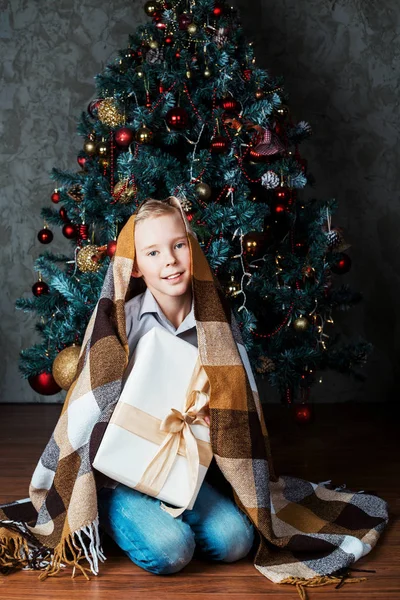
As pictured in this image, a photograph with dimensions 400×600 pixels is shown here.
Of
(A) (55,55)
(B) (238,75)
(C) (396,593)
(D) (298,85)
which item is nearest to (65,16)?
(A) (55,55)

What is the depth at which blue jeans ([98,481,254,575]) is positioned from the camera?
6.29 ft

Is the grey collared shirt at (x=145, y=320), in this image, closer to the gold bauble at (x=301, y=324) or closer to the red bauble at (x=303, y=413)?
the gold bauble at (x=301, y=324)

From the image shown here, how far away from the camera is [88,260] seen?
117 inches

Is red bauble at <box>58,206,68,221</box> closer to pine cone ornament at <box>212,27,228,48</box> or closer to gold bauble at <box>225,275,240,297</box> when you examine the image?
gold bauble at <box>225,275,240,297</box>

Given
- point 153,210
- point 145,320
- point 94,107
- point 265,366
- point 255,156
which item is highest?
point 94,107

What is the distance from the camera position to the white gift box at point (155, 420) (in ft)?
6.15

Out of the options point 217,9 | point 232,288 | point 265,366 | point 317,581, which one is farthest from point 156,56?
point 317,581

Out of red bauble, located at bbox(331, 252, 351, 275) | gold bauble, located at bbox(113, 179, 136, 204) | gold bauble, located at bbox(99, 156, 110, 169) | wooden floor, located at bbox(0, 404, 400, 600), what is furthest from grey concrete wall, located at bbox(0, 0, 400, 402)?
gold bauble, located at bbox(113, 179, 136, 204)

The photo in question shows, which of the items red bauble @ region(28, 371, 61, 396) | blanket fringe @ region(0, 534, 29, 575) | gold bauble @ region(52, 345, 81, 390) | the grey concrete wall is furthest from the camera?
the grey concrete wall

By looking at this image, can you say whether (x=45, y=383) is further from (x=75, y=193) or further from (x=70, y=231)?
(x=75, y=193)

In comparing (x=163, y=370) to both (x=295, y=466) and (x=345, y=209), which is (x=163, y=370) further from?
(x=345, y=209)

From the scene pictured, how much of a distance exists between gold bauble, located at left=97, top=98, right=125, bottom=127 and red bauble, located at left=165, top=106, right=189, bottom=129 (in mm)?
215

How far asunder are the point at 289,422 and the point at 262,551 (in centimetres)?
187

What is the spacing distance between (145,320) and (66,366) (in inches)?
31.6
